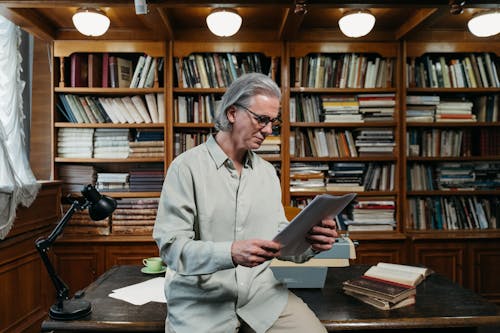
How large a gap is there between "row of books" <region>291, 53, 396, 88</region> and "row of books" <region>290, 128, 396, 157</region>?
0.40 metres

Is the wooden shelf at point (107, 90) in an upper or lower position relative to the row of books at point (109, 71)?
lower

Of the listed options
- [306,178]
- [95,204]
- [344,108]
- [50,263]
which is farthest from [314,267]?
[344,108]

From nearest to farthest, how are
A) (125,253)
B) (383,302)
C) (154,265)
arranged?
1. (383,302)
2. (154,265)
3. (125,253)

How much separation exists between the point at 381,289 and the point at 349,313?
189 mm

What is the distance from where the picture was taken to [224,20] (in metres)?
2.97

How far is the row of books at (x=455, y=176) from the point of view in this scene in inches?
145

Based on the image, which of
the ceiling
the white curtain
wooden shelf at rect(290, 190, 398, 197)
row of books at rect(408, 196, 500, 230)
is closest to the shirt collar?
the ceiling

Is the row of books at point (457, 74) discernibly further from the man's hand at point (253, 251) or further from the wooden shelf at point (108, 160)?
the man's hand at point (253, 251)

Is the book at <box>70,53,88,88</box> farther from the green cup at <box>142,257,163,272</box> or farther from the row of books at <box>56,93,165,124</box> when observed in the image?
the green cup at <box>142,257,163,272</box>

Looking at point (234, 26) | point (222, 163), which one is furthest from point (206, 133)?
point (222, 163)

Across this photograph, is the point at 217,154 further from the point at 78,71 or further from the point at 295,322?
the point at 78,71

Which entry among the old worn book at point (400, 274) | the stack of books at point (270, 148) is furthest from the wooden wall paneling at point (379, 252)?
the old worn book at point (400, 274)

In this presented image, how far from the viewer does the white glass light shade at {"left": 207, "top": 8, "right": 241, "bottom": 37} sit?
296 cm

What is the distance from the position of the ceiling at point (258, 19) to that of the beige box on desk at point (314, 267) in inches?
69.9
